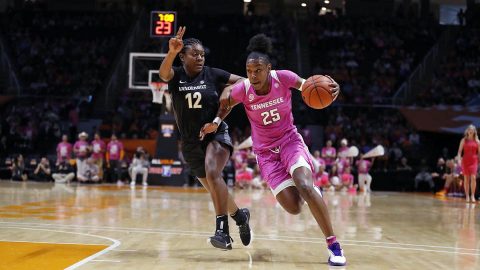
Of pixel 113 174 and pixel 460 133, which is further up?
pixel 460 133

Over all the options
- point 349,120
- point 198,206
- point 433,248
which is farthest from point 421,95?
point 433,248

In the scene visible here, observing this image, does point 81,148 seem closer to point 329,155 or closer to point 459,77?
point 329,155

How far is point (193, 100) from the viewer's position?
6316 mm

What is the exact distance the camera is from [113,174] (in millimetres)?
22344

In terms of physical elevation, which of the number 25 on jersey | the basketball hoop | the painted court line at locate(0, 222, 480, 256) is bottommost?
the painted court line at locate(0, 222, 480, 256)

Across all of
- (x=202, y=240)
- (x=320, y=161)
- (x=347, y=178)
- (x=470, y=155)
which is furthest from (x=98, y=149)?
(x=202, y=240)

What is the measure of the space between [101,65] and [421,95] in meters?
14.1

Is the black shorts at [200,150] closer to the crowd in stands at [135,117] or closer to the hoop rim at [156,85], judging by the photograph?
the hoop rim at [156,85]

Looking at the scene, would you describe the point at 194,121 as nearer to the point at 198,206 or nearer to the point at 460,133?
the point at 198,206

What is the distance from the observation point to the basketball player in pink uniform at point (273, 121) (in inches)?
228

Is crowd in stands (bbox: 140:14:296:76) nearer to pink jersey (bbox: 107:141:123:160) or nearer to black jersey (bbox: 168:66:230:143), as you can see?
pink jersey (bbox: 107:141:123:160)

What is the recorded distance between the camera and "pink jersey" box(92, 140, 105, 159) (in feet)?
69.6

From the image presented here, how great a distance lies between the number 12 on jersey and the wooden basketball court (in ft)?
4.46

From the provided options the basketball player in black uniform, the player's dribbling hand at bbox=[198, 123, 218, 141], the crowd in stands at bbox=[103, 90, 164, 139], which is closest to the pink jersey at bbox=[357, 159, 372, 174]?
the crowd in stands at bbox=[103, 90, 164, 139]
